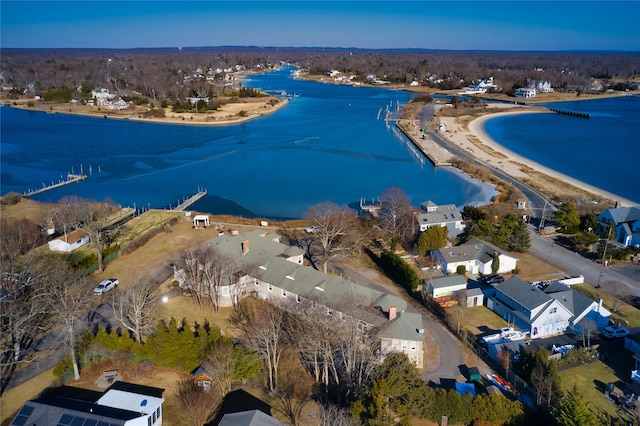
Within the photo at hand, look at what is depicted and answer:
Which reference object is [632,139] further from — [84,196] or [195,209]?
[84,196]

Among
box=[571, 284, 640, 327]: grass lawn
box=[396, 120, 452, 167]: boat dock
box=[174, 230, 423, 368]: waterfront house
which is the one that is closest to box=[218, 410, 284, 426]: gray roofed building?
box=[174, 230, 423, 368]: waterfront house

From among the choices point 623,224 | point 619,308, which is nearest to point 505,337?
point 619,308

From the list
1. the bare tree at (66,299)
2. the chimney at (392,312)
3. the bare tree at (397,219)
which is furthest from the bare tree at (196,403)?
the bare tree at (397,219)

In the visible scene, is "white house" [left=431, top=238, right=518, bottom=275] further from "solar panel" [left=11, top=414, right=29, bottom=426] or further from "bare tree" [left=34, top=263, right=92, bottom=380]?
"solar panel" [left=11, top=414, right=29, bottom=426]

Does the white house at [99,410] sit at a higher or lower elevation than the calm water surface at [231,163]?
higher

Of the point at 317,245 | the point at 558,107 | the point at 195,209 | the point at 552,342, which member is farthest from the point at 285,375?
the point at 558,107

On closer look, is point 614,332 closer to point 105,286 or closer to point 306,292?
point 306,292

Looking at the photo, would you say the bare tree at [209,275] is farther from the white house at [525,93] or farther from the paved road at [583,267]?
the white house at [525,93]
